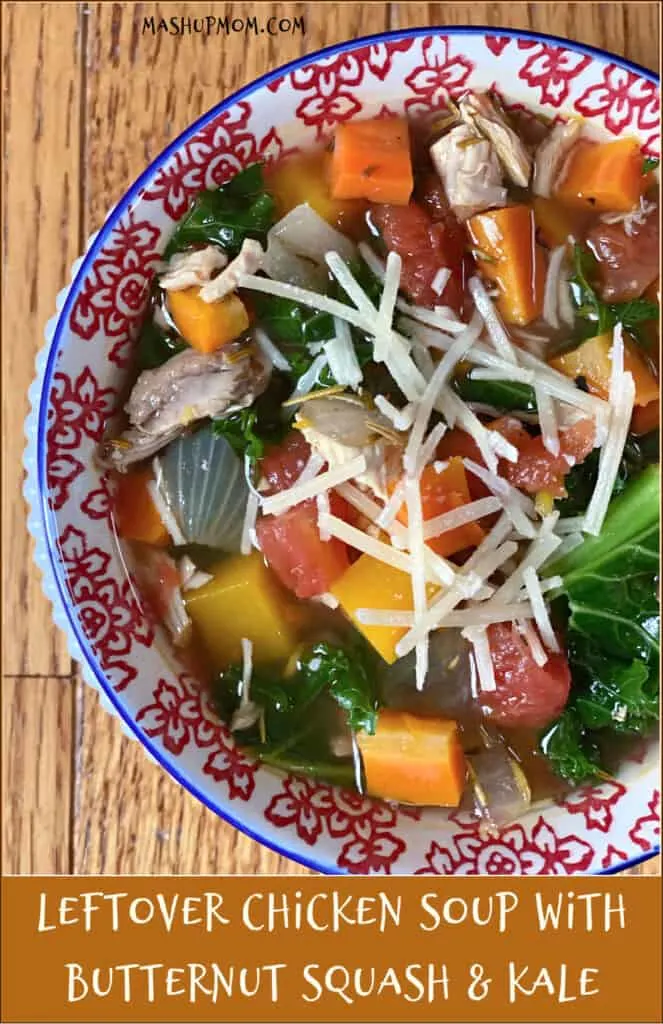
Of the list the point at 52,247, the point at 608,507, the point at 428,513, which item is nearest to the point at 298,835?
the point at 428,513

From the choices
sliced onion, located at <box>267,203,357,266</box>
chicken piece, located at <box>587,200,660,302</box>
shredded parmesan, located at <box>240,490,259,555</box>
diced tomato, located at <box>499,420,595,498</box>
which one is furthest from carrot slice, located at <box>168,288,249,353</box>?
chicken piece, located at <box>587,200,660,302</box>

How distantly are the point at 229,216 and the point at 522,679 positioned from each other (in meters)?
0.75

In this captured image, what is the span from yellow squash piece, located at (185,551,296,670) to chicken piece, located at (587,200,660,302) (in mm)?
638

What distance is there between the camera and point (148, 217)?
115cm

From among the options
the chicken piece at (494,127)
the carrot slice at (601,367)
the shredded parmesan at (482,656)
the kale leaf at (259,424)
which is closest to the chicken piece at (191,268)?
the kale leaf at (259,424)

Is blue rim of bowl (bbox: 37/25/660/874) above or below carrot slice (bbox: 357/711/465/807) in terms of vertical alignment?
above

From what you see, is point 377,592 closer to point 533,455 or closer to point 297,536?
point 297,536

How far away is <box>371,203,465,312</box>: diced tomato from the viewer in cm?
123

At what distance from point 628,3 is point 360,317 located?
0.69m

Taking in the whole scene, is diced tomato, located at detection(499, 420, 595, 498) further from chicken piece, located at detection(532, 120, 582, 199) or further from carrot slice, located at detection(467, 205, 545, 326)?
chicken piece, located at detection(532, 120, 582, 199)

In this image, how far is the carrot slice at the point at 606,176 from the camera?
4.05 ft

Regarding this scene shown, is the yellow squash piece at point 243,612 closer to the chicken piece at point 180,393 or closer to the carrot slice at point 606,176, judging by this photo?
the chicken piece at point 180,393

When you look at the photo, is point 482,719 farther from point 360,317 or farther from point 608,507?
point 360,317

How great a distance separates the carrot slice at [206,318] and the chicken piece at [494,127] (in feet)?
1.30
